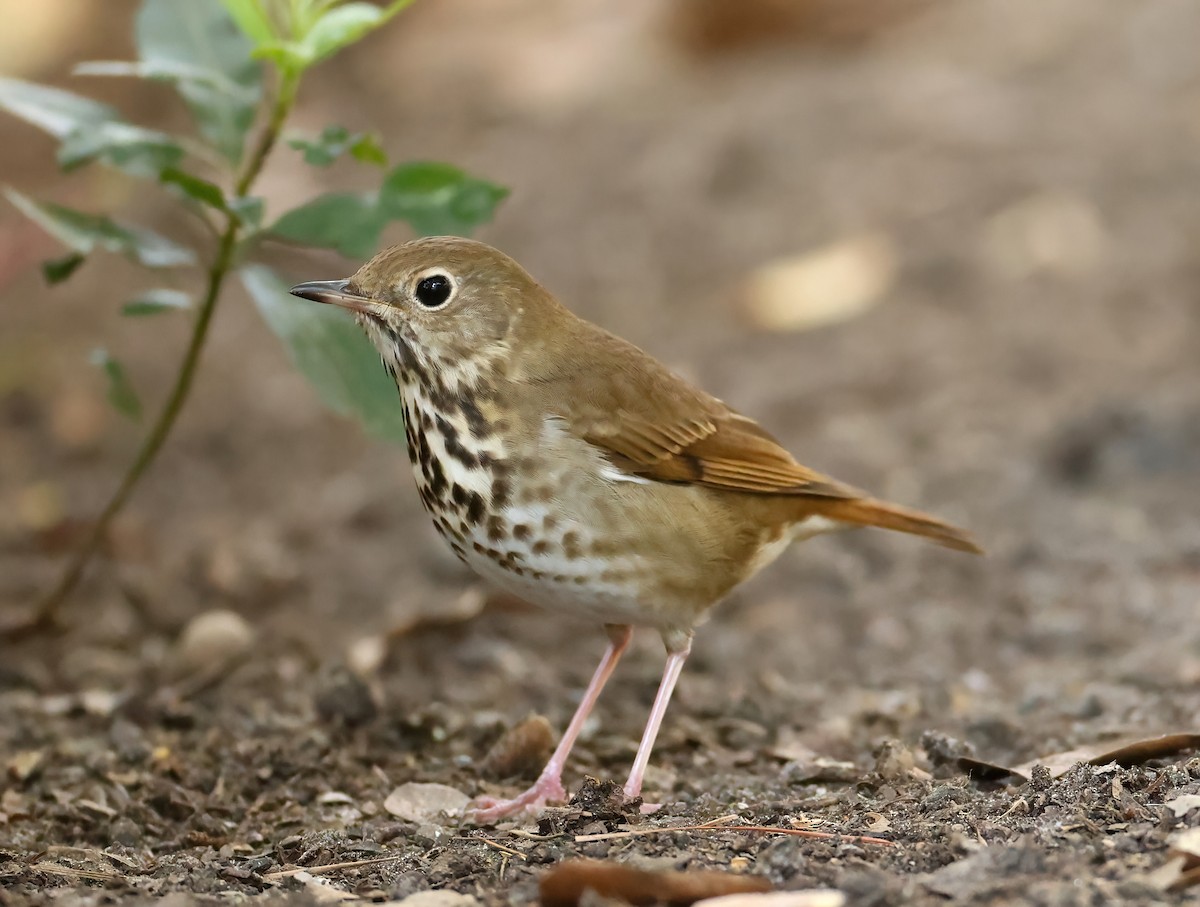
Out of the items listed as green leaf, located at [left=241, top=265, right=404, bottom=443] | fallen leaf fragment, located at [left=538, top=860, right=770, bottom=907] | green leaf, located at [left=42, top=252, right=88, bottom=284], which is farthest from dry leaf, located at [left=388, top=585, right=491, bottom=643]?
fallen leaf fragment, located at [left=538, top=860, right=770, bottom=907]

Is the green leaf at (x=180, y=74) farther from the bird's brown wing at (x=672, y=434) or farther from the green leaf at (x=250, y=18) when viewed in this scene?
Result: the bird's brown wing at (x=672, y=434)

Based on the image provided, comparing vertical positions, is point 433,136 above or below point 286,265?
above

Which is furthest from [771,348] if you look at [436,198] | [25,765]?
[25,765]

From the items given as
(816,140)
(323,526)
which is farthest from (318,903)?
(816,140)

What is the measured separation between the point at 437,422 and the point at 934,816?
1534mm

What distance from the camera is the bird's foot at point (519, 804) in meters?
3.63

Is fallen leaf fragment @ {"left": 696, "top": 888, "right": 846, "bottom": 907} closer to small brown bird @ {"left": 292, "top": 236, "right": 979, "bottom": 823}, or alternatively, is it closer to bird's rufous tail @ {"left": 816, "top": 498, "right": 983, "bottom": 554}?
small brown bird @ {"left": 292, "top": 236, "right": 979, "bottom": 823}

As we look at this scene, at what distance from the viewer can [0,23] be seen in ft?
29.1

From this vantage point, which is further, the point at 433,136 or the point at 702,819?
the point at 433,136

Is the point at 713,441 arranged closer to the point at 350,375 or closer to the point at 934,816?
the point at 350,375

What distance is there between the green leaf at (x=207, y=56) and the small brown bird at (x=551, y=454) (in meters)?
0.61

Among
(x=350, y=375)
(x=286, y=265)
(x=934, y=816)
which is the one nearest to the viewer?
(x=934, y=816)

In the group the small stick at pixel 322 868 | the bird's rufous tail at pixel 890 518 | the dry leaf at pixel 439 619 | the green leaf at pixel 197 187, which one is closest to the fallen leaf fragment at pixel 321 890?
the small stick at pixel 322 868

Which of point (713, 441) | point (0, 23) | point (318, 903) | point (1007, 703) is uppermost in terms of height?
point (0, 23)
